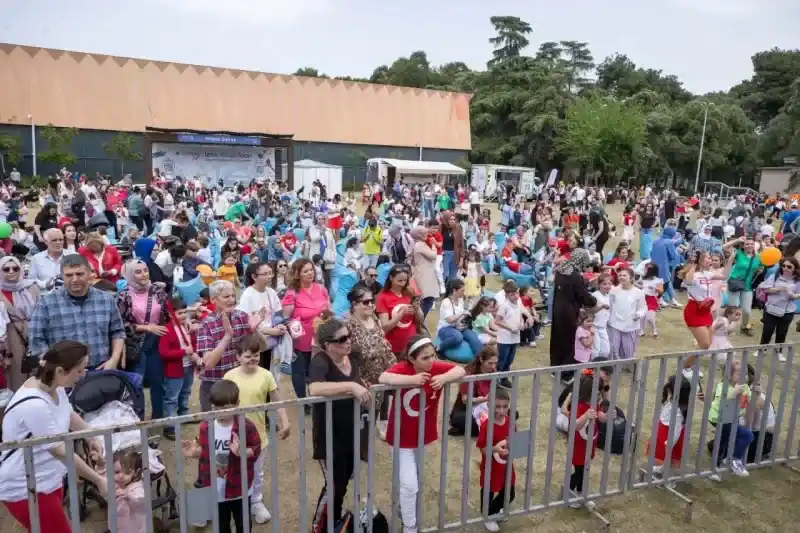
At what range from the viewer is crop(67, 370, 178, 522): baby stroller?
145 inches

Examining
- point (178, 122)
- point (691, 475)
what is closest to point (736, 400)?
point (691, 475)

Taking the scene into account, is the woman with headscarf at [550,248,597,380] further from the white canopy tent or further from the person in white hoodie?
the white canopy tent

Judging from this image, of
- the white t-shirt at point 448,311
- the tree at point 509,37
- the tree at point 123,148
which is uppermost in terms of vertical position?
the tree at point 509,37

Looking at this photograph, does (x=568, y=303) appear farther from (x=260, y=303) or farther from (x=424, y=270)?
(x=260, y=303)

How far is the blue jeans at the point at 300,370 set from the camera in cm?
546

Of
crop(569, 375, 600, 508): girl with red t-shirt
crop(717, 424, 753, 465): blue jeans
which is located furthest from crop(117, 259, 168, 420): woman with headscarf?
crop(717, 424, 753, 465): blue jeans

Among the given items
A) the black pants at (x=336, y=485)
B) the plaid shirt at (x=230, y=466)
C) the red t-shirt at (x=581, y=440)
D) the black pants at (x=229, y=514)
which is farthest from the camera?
the red t-shirt at (x=581, y=440)

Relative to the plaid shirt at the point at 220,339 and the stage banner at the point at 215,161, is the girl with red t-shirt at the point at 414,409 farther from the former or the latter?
the stage banner at the point at 215,161

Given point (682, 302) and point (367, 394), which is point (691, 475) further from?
point (682, 302)

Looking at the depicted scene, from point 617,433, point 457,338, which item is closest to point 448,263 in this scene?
point 457,338

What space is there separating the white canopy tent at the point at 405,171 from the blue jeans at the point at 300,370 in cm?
3209

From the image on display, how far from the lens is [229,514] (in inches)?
136

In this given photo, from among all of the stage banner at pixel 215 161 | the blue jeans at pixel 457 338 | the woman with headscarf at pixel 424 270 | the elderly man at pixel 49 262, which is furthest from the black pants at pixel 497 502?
the stage banner at pixel 215 161

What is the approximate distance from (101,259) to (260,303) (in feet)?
8.39
